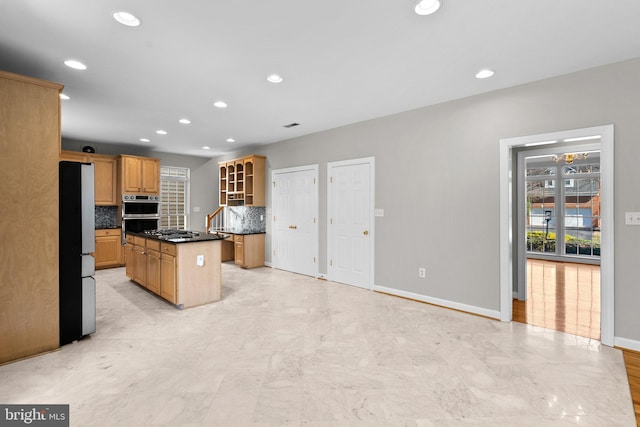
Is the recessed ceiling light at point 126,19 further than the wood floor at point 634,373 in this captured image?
Yes

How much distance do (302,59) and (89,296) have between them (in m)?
3.15

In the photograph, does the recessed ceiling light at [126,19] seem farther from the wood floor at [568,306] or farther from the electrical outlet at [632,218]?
the electrical outlet at [632,218]

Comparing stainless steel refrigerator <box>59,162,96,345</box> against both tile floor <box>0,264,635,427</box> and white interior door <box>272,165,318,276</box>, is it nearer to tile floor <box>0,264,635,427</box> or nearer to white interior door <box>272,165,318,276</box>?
tile floor <box>0,264,635,427</box>

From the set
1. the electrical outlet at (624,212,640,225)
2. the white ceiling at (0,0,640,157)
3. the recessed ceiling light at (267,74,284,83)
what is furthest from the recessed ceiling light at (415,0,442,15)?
the electrical outlet at (624,212,640,225)

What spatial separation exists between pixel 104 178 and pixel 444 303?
6.90 meters

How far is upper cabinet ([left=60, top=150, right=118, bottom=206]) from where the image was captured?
20.2 feet

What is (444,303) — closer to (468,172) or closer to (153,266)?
(468,172)

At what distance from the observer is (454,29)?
2.31 m

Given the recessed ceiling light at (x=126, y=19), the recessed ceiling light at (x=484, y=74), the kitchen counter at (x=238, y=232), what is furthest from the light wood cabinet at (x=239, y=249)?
the recessed ceiling light at (x=484, y=74)

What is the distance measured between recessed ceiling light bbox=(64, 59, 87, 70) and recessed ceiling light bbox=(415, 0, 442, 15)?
3.11m

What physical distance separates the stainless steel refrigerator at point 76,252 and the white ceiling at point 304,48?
1.14 metres

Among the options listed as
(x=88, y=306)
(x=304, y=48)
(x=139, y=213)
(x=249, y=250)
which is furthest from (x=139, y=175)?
(x=304, y=48)

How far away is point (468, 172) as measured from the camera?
12.3ft

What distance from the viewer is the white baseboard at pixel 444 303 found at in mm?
3592
